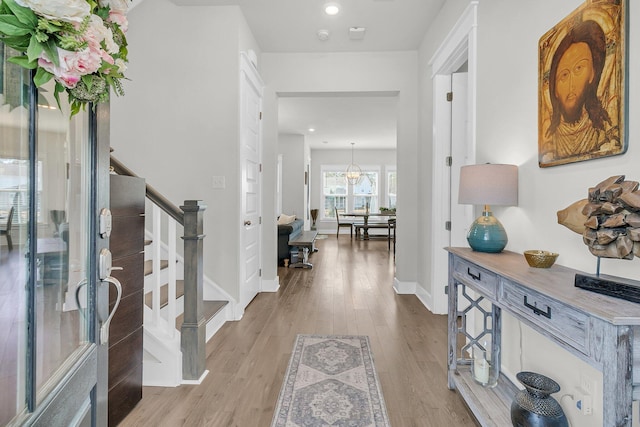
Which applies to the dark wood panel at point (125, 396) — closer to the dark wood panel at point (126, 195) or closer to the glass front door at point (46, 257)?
the dark wood panel at point (126, 195)

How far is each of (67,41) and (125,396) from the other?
1821 millimetres

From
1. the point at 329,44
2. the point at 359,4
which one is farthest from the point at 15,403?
the point at 329,44

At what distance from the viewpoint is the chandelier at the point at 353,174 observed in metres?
10.5

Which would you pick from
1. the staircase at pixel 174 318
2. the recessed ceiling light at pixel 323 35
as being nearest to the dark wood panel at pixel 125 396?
the staircase at pixel 174 318

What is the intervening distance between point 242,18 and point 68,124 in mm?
3142

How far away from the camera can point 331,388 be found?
208 cm

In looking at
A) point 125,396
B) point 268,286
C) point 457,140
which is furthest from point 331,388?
point 457,140

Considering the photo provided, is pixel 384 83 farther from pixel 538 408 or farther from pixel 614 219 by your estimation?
pixel 538 408

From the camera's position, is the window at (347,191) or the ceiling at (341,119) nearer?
the ceiling at (341,119)

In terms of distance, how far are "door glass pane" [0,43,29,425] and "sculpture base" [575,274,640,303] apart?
1.45 meters

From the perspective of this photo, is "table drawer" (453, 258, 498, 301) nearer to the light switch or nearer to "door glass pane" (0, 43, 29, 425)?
"door glass pane" (0, 43, 29, 425)

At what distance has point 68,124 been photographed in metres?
0.78

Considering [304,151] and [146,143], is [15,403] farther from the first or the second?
[304,151]

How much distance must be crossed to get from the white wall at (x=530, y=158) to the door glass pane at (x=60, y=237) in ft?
5.59
